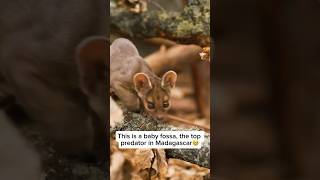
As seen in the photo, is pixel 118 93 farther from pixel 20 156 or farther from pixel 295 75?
pixel 295 75

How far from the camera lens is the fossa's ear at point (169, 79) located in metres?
2.94

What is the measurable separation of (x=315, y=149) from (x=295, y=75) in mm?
467

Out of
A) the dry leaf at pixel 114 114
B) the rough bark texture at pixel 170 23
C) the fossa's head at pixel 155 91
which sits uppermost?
the rough bark texture at pixel 170 23

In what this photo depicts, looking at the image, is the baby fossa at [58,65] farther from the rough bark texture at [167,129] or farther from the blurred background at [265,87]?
the blurred background at [265,87]

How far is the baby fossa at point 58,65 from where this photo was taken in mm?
2867

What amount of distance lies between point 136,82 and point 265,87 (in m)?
0.77

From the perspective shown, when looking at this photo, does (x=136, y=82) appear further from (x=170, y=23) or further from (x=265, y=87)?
(x=265, y=87)

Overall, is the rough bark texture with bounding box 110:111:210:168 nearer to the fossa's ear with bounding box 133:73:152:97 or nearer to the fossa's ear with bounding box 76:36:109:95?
the fossa's ear with bounding box 133:73:152:97

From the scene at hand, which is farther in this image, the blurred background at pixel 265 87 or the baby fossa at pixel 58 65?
the blurred background at pixel 265 87

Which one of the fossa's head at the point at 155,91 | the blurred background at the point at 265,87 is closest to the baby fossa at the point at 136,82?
the fossa's head at the point at 155,91

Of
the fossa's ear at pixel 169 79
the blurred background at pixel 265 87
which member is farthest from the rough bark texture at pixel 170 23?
the fossa's ear at pixel 169 79

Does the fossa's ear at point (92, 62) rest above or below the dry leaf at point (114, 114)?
above

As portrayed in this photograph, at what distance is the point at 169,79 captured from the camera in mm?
2945

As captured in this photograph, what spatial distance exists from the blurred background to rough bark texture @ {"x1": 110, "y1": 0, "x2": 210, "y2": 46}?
0.24ft
